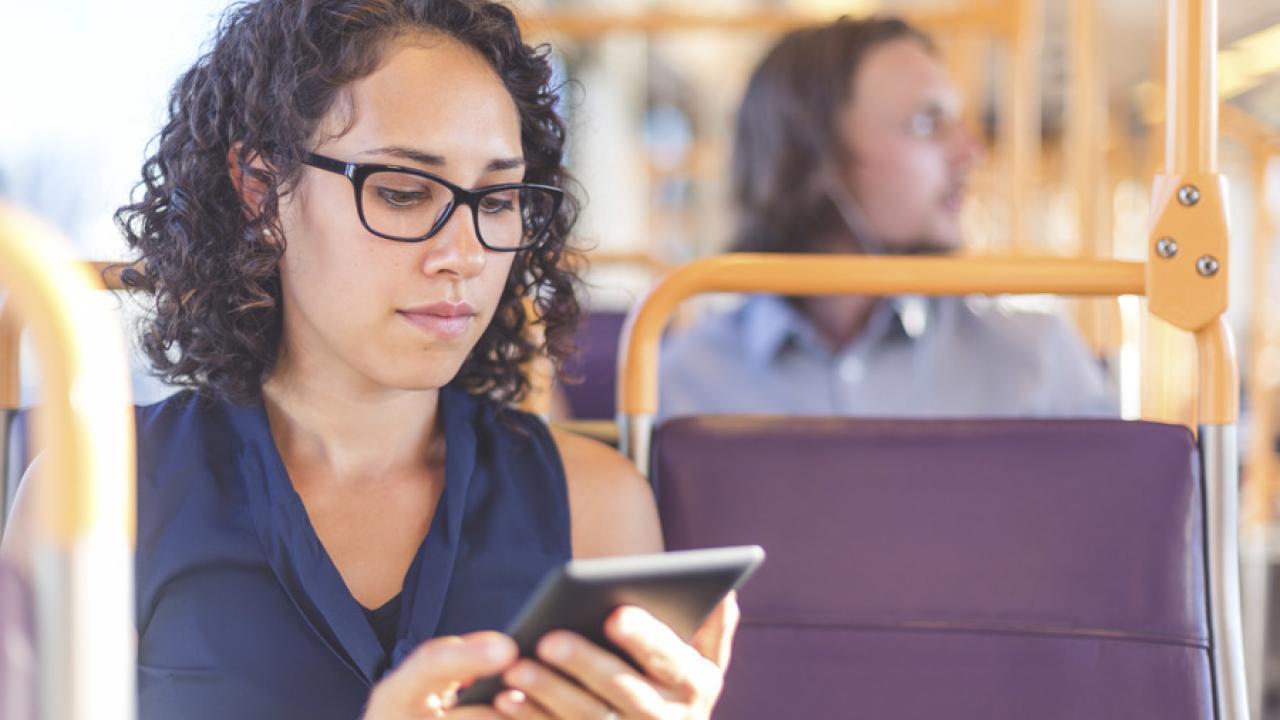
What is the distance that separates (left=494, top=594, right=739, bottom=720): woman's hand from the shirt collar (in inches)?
51.3

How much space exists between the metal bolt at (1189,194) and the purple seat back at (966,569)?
0.24m

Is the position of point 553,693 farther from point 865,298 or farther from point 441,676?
point 865,298

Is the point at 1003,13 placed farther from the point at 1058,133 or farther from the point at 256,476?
the point at 1058,133

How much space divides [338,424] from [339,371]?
59 millimetres

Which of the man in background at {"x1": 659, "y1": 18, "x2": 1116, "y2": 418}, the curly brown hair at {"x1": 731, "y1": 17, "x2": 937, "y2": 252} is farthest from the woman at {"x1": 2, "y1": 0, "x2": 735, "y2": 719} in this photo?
the curly brown hair at {"x1": 731, "y1": 17, "x2": 937, "y2": 252}

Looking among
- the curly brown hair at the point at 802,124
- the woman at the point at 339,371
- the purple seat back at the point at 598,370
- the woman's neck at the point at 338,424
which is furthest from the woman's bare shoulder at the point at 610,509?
the purple seat back at the point at 598,370

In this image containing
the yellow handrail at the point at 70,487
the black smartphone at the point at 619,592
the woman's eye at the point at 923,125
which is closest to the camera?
the yellow handrail at the point at 70,487

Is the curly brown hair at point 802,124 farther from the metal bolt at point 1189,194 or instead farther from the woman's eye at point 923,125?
the metal bolt at point 1189,194

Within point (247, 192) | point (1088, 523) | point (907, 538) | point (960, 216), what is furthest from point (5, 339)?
point (960, 216)

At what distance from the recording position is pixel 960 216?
2305 millimetres

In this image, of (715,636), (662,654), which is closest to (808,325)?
(715,636)

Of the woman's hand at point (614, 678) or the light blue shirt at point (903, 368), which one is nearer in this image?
the woman's hand at point (614, 678)

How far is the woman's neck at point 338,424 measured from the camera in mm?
1281

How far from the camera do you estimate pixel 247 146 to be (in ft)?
4.00
